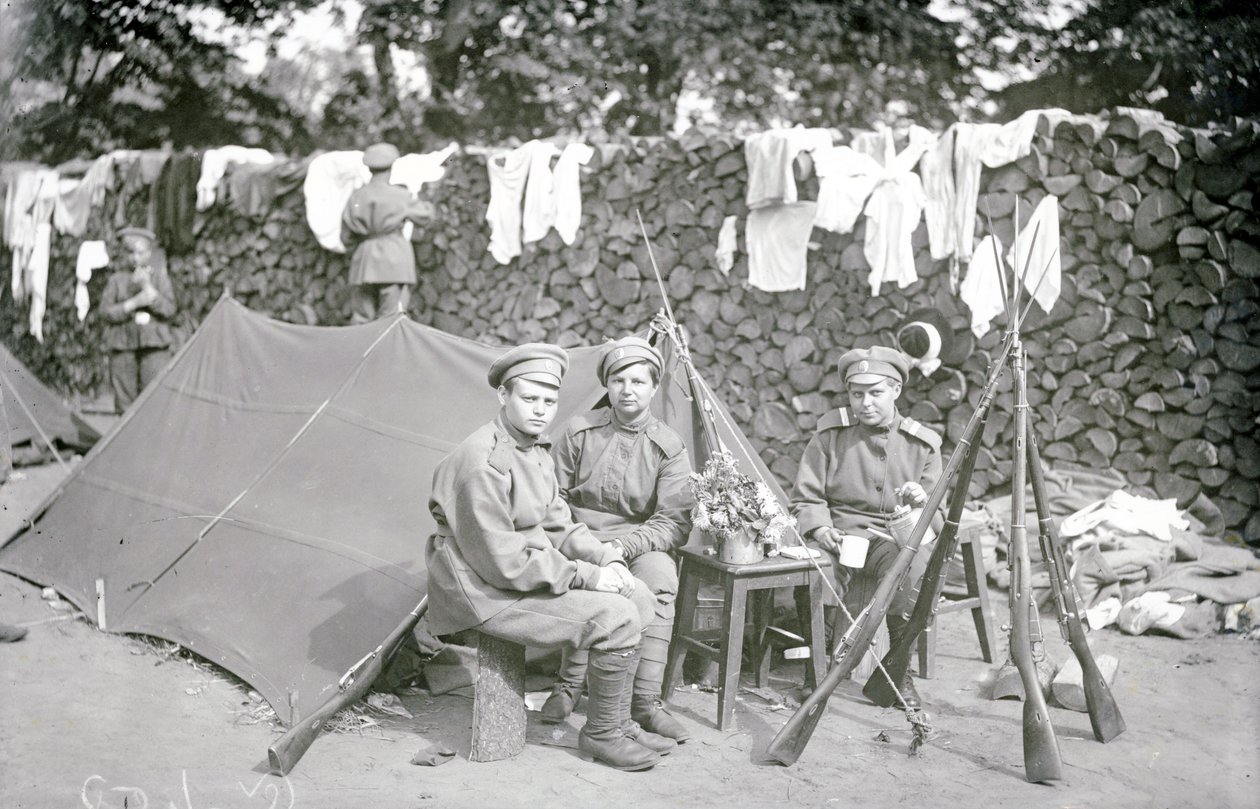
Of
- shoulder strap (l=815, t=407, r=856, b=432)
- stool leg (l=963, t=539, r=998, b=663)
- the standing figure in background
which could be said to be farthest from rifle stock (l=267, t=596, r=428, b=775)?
the standing figure in background

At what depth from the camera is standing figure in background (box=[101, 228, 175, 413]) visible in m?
8.84

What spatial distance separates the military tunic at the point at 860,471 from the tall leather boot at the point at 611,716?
133 cm

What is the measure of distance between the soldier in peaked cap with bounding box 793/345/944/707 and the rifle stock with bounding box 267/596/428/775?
1.80 m

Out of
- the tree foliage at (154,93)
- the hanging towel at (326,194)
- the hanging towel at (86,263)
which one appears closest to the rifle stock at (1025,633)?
the hanging towel at (326,194)

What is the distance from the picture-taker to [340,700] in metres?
3.49

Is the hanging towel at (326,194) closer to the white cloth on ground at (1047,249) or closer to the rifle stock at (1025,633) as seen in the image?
the white cloth on ground at (1047,249)

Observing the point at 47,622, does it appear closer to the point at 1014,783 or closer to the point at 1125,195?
the point at 1014,783

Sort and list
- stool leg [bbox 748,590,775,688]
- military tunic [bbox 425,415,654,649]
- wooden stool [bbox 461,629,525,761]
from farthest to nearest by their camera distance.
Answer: stool leg [bbox 748,590,775,688] < wooden stool [bbox 461,629,525,761] < military tunic [bbox 425,415,654,649]

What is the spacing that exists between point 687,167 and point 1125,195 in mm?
3009

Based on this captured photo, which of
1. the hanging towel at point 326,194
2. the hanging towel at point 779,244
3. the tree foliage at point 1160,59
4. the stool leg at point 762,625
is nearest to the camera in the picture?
the stool leg at point 762,625

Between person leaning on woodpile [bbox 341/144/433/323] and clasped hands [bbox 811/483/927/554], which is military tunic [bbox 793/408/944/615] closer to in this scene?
clasped hands [bbox 811/483/927/554]

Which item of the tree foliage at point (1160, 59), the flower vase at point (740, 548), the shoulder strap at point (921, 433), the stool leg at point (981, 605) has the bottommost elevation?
the stool leg at point (981, 605)

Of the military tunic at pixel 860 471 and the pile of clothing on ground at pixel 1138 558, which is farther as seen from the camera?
the pile of clothing on ground at pixel 1138 558

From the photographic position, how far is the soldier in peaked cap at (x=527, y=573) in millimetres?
3426
